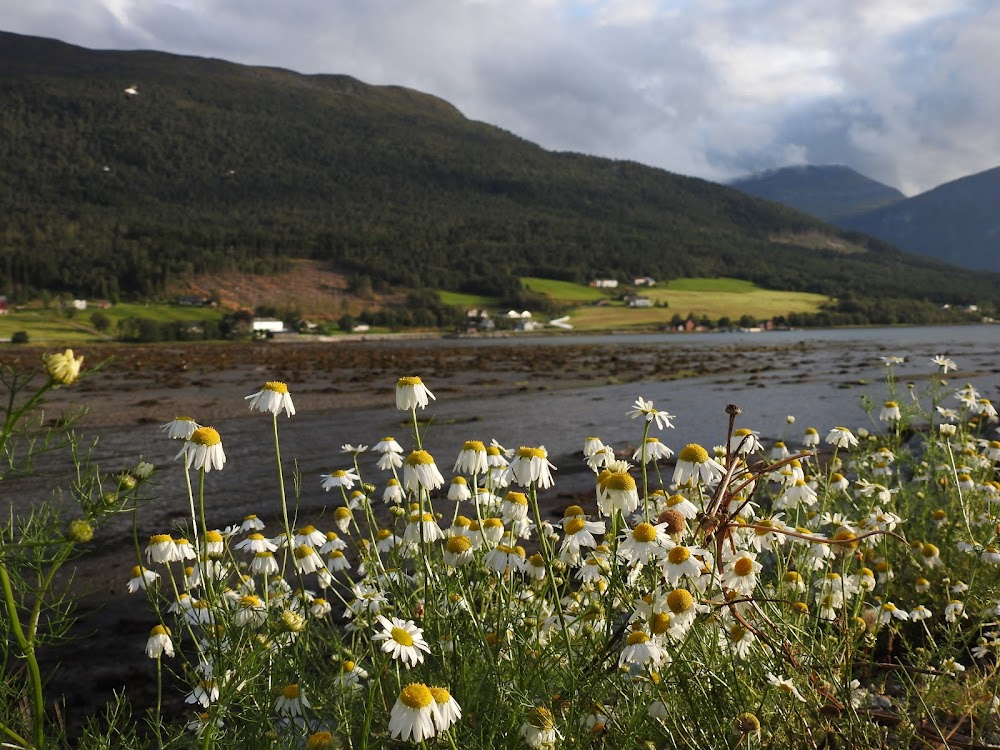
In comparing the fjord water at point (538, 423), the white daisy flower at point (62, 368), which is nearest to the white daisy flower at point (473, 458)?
the white daisy flower at point (62, 368)

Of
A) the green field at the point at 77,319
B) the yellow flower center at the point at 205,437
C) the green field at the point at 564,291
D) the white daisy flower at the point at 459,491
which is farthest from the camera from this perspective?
the green field at the point at 564,291

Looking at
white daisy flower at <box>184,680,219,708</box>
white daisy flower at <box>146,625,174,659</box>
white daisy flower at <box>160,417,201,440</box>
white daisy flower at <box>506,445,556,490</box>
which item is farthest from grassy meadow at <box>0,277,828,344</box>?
white daisy flower at <box>506,445,556,490</box>

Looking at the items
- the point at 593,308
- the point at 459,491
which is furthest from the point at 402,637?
the point at 593,308

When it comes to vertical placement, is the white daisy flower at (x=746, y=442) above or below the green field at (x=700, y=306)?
above

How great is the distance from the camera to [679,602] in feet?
8.20

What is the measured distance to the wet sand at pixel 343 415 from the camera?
8.04 metres

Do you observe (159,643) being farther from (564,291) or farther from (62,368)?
(564,291)

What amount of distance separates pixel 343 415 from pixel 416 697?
2258 cm

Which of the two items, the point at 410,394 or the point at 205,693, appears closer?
the point at 205,693

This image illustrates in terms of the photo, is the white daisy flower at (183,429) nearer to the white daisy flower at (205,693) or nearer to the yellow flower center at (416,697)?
the white daisy flower at (205,693)

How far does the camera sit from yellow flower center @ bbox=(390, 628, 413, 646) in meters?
2.54

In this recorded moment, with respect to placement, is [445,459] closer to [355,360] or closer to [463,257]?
[355,360]

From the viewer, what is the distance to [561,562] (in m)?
3.23

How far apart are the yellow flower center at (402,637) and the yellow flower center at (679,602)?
0.99 meters
